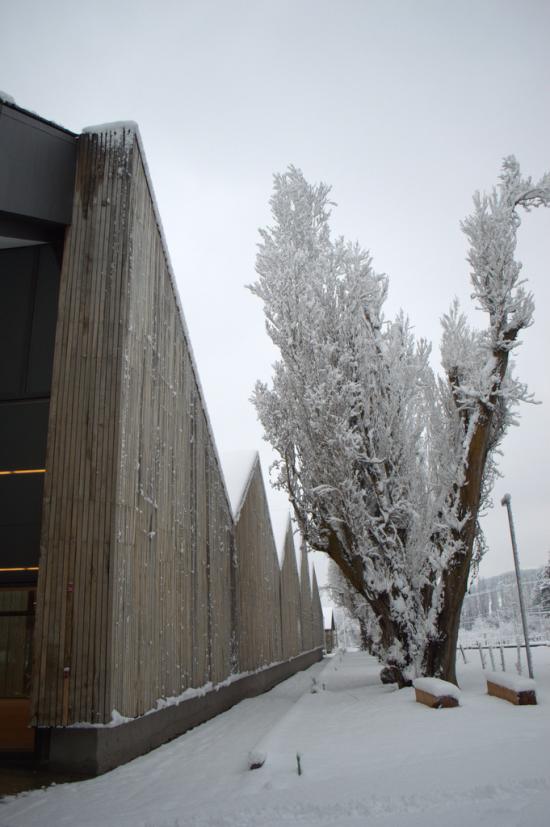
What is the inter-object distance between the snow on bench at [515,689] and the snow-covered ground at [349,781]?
6.2 inches

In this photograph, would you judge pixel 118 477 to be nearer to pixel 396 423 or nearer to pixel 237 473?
pixel 396 423

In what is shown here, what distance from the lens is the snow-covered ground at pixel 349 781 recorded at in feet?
13.4

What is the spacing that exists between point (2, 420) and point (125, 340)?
3.27 m

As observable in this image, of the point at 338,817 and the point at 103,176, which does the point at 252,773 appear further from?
the point at 103,176

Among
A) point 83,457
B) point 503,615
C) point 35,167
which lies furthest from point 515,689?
point 503,615

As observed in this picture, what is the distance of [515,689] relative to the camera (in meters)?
7.15

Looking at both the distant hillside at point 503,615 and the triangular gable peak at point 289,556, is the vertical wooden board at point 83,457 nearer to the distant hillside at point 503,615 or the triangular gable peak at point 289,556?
the distant hillside at point 503,615

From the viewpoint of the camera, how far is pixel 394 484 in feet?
34.9

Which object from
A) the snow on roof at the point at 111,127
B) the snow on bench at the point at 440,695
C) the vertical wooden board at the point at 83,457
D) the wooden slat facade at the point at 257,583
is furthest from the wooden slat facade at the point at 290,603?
the snow on roof at the point at 111,127

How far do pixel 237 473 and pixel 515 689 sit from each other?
11.7 meters

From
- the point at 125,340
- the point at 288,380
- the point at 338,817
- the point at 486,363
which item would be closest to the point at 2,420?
the point at 125,340

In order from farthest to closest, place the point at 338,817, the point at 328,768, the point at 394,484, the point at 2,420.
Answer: the point at 394,484
the point at 2,420
the point at 328,768
the point at 338,817

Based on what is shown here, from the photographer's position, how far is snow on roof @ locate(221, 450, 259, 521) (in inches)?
635

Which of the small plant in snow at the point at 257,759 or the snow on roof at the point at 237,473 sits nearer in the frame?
the small plant in snow at the point at 257,759
